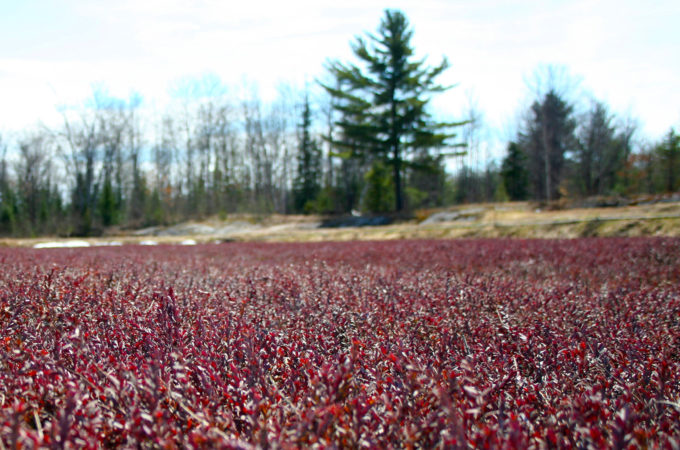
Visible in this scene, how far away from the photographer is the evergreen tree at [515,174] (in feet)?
185

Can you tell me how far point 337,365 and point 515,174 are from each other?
5930 centimetres

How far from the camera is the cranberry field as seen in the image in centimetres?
141

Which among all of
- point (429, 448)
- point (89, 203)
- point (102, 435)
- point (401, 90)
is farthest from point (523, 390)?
point (89, 203)

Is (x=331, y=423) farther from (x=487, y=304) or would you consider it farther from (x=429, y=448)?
(x=487, y=304)

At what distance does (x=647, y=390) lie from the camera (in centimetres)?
205

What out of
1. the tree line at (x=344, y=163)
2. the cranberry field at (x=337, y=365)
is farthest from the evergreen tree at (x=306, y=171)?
the cranberry field at (x=337, y=365)

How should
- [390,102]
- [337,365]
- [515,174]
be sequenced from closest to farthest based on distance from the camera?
[337,365], [390,102], [515,174]

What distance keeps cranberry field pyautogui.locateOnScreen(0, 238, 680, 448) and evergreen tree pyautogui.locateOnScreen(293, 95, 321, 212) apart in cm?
5275

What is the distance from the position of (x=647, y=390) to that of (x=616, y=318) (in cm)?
155

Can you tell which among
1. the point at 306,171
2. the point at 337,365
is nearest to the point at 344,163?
the point at 306,171

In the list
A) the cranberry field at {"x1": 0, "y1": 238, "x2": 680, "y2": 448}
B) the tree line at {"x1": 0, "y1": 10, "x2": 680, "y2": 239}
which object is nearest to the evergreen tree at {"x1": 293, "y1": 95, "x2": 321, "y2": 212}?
the tree line at {"x1": 0, "y1": 10, "x2": 680, "y2": 239}

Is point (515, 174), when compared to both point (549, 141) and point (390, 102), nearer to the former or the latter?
point (549, 141)

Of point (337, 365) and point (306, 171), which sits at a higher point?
point (306, 171)

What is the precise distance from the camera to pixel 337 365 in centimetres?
203
